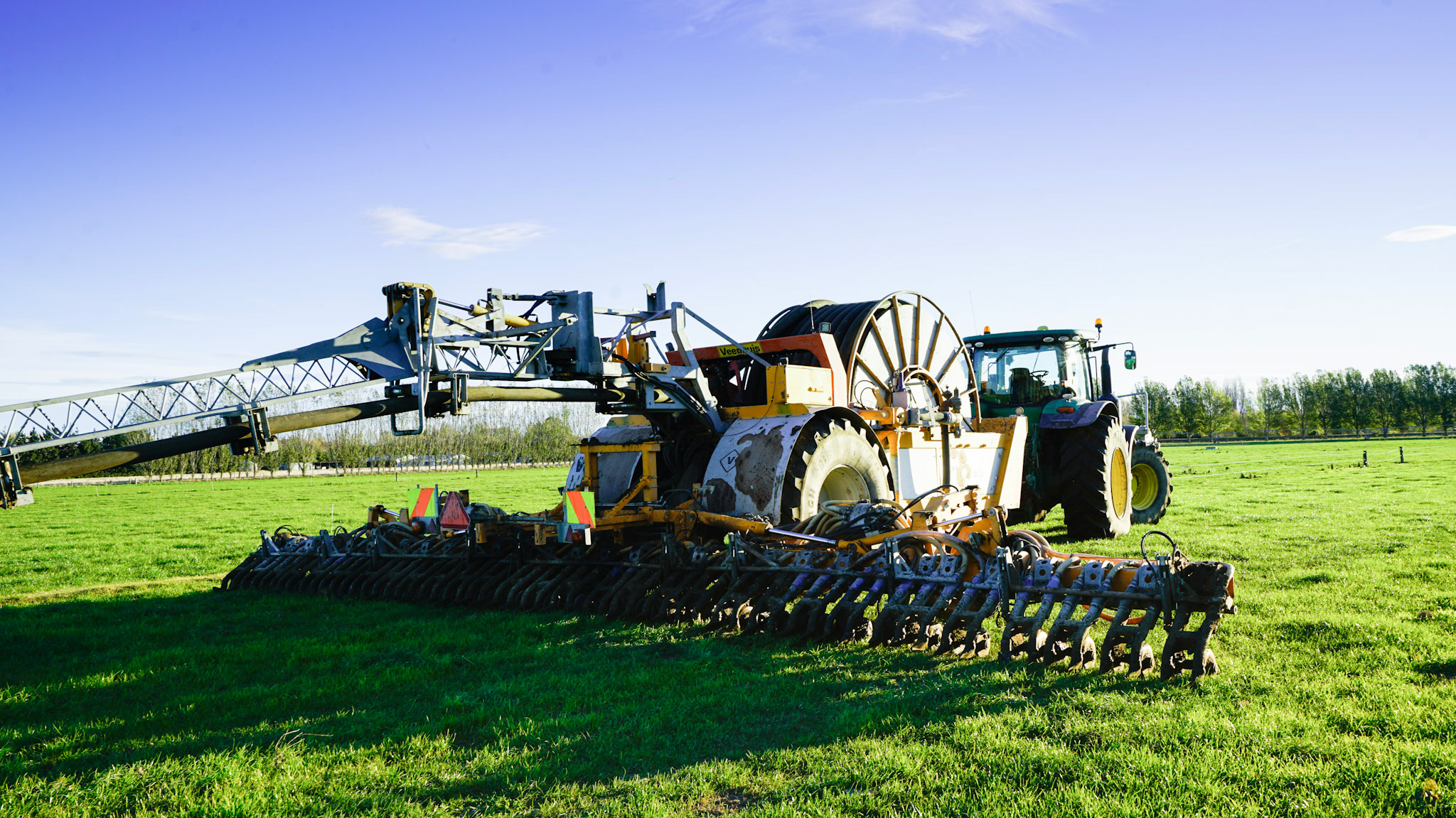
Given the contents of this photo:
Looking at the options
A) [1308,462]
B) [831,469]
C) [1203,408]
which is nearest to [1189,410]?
[1203,408]

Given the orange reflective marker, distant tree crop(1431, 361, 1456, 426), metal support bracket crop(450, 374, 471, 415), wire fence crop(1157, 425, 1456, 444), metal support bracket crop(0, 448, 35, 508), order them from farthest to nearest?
distant tree crop(1431, 361, 1456, 426)
wire fence crop(1157, 425, 1456, 444)
the orange reflective marker
metal support bracket crop(450, 374, 471, 415)
metal support bracket crop(0, 448, 35, 508)

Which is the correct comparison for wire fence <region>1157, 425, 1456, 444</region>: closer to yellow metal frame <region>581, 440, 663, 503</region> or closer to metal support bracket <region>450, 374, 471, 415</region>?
yellow metal frame <region>581, 440, 663, 503</region>

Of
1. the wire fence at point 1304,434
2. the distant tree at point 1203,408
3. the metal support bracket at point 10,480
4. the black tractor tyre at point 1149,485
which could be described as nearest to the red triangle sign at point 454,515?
the metal support bracket at point 10,480

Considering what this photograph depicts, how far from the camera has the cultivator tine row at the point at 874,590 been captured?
507 cm

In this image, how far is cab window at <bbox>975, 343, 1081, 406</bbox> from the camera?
12.5 m

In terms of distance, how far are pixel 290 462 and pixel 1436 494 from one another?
68824 mm

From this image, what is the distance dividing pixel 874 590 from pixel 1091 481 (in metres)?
6.08

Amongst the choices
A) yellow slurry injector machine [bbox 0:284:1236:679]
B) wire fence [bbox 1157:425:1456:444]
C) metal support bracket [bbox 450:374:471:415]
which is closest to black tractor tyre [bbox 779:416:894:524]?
yellow slurry injector machine [bbox 0:284:1236:679]

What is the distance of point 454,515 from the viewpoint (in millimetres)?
8055

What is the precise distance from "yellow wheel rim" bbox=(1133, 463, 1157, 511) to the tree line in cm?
7166

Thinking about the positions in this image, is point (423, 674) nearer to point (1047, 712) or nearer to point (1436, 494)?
point (1047, 712)

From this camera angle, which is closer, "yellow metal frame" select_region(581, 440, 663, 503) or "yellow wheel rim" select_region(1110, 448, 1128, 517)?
"yellow metal frame" select_region(581, 440, 663, 503)

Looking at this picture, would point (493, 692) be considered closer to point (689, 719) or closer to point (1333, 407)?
point (689, 719)

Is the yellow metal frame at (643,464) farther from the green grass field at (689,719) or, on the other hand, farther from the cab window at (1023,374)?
the cab window at (1023,374)
